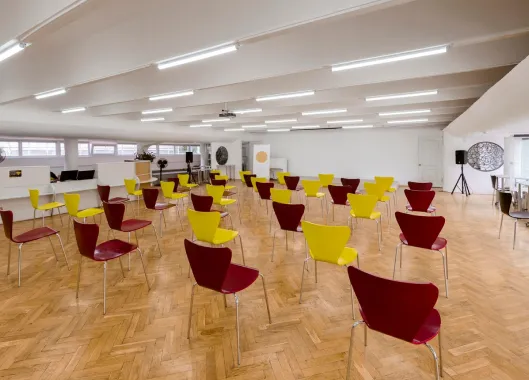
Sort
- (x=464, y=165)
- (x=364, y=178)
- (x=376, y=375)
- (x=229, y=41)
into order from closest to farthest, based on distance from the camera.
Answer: (x=376, y=375)
(x=229, y=41)
(x=464, y=165)
(x=364, y=178)

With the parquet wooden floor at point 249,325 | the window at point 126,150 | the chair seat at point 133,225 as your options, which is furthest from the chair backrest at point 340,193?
→ the window at point 126,150

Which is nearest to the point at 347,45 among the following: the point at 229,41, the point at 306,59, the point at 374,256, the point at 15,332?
the point at 306,59

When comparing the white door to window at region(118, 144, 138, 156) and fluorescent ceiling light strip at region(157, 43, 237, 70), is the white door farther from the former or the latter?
window at region(118, 144, 138, 156)

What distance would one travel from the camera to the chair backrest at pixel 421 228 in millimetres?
3002

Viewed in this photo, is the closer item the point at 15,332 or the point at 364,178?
the point at 15,332

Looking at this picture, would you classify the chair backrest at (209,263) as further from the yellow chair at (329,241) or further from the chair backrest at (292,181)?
the chair backrest at (292,181)

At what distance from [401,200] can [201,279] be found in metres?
8.86

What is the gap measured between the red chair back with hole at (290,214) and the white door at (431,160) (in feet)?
40.5

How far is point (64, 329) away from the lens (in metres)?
2.62

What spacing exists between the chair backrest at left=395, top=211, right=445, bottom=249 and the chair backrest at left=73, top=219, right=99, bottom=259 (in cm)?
322

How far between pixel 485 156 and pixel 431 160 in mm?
2626

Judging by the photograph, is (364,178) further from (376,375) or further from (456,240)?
(376,375)

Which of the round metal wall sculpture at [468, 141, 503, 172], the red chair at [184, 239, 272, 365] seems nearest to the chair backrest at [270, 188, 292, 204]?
the red chair at [184, 239, 272, 365]

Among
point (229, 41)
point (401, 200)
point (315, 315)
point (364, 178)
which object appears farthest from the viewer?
point (364, 178)
